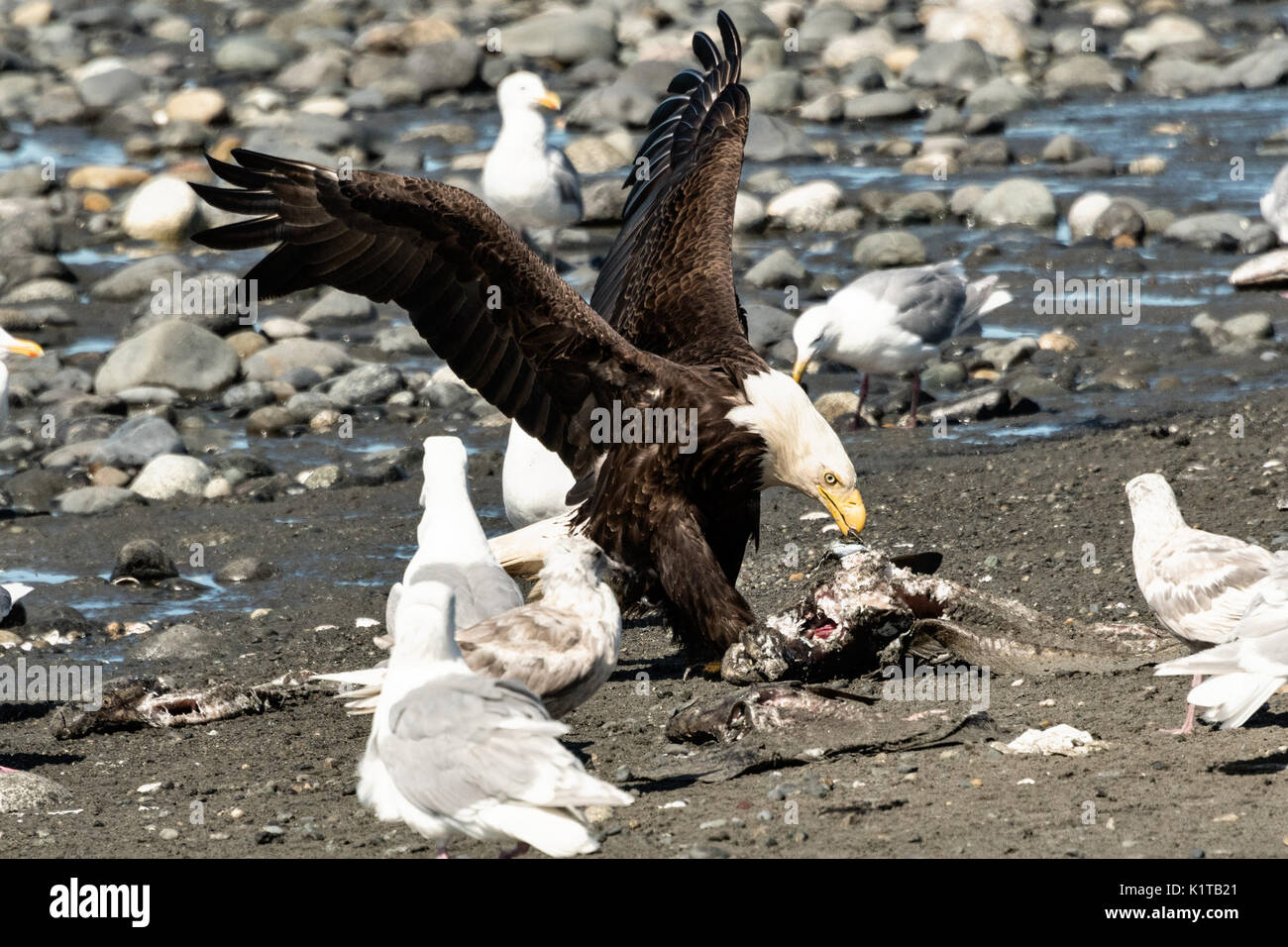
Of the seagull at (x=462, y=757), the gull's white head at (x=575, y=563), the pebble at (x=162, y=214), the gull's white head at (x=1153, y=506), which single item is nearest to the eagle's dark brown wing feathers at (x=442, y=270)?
the gull's white head at (x=575, y=563)

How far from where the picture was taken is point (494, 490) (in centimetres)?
1019

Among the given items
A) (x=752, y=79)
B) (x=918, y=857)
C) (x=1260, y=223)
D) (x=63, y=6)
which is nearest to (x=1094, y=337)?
(x=1260, y=223)

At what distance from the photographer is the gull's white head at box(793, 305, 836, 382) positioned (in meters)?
11.2

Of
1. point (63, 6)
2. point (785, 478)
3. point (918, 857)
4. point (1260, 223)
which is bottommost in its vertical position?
point (918, 857)

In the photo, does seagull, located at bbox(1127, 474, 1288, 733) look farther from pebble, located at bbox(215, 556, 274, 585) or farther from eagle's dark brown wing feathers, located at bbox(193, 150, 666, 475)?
pebble, located at bbox(215, 556, 274, 585)

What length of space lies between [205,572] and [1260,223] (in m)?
10.4

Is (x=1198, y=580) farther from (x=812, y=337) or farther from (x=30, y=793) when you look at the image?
(x=812, y=337)

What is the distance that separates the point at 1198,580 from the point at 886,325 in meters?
5.45

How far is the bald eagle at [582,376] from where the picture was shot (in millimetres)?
6785

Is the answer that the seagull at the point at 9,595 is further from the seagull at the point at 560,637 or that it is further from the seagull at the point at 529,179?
the seagull at the point at 529,179

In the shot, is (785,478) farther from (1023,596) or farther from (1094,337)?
(1094,337)

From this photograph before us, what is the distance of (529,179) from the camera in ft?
48.5

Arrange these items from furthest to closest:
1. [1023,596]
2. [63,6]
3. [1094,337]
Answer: [63,6] < [1094,337] < [1023,596]

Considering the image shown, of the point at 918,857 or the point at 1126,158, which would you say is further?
the point at 1126,158
